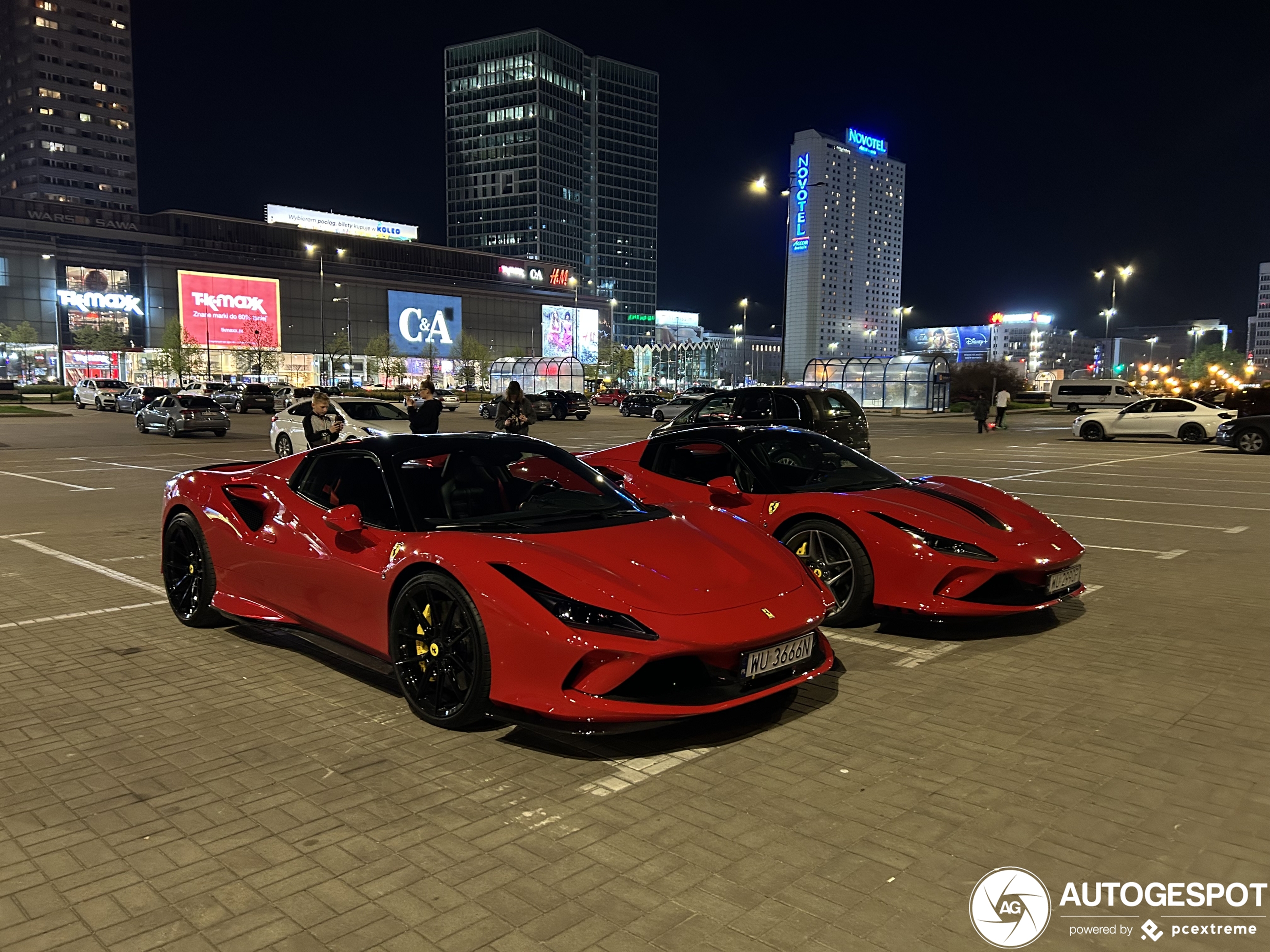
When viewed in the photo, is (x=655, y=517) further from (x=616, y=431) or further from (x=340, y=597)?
(x=616, y=431)

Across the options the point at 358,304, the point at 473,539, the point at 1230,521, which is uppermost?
the point at 358,304

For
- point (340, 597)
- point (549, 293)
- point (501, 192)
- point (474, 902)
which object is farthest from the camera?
point (501, 192)

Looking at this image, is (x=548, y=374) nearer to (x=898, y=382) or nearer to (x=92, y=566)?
(x=898, y=382)

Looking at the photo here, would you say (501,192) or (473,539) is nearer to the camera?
(473,539)

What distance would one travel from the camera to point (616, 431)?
3309 cm

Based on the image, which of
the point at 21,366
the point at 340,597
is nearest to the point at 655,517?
the point at 340,597

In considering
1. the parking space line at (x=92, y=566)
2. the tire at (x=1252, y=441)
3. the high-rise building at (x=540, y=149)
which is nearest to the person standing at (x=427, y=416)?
the parking space line at (x=92, y=566)

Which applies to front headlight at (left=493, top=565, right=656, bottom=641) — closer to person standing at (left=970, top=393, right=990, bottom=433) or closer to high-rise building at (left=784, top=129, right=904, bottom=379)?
person standing at (left=970, top=393, right=990, bottom=433)

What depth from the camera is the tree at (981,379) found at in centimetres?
7194

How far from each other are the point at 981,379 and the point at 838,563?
74700mm

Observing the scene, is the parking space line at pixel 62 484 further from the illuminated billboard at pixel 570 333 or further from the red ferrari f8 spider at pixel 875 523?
the illuminated billboard at pixel 570 333

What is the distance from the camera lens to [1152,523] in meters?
10.9

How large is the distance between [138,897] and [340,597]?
2109 millimetres

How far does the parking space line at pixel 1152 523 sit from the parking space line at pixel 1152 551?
1031mm
